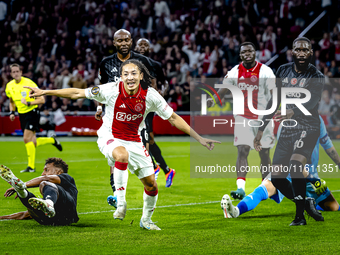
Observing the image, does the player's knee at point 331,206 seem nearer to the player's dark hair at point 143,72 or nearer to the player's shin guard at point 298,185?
the player's shin guard at point 298,185

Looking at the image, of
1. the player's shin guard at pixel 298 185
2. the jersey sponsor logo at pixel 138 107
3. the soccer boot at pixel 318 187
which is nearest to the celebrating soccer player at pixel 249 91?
the soccer boot at pixel 318 187

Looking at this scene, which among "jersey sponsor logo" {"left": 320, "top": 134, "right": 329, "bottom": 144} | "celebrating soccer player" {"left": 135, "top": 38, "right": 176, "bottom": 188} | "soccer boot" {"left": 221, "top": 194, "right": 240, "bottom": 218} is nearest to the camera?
"soccer boot" {"left": 221, "top": 194, "right": 240, "bottom": 218}

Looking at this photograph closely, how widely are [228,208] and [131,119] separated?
4.92ft

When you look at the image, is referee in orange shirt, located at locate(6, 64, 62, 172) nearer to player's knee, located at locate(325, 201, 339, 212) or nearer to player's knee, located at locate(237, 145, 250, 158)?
player's knee, located at locate(237, 145, 250, 158)

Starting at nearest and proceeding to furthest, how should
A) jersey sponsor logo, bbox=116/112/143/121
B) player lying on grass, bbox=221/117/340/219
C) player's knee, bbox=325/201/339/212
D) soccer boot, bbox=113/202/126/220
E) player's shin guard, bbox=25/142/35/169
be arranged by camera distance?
1. soccer boot, bbox=113/202/126/220
2. jersey sponsor logo, bbox=116/112/143/121
3. player lying on grass, bbox=221/117/340/219
4. player's knee, bbox=325/201/339/212
5. player's shin guard, bbox=25/142/35/169

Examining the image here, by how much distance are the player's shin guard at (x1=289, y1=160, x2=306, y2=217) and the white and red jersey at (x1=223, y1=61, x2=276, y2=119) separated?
209 cm

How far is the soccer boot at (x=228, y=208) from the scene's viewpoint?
564 cm

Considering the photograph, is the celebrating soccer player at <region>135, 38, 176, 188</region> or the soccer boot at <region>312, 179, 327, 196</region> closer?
the soccer boot at <region>312, 179, 327, 196</region>

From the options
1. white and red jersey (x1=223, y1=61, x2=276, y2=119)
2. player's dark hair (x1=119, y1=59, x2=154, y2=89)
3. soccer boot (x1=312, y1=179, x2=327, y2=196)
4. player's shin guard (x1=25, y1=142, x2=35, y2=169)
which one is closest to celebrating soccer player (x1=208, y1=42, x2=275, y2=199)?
white and red jersey (x1=223, y1=61, x2=276, y2=119)

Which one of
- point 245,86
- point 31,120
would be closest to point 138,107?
point 245,86

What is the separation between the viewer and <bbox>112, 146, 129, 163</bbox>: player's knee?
17.4 feet

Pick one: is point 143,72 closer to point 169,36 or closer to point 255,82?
point 255,82

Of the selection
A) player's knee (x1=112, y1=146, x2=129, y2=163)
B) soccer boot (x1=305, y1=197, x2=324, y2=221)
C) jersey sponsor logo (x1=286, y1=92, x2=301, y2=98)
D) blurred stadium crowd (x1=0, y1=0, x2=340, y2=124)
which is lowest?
soccer boot (x1=305, y1=197, x2=324, y2=221)

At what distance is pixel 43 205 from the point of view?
4992 mm
